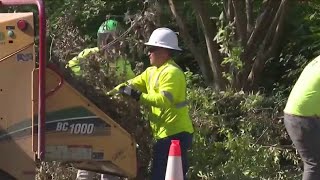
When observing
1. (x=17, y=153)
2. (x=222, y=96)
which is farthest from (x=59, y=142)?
(x=222, y=96)

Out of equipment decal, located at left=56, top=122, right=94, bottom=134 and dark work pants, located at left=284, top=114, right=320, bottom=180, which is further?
equipment decal, located at left=56, top=122, right=94, bottom=134

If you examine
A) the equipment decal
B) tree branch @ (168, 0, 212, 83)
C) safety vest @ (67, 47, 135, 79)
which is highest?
safety vest @ (67, 47, 135, 79)

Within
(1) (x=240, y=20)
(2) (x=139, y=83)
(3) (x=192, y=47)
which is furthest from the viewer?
(3) (x=192, y=47)

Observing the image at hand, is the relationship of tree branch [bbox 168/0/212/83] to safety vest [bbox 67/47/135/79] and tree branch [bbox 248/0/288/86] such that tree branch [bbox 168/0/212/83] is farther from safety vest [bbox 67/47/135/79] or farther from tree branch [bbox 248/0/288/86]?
safety vest [bbox 67/47/135/79]

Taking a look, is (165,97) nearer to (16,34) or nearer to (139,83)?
(139,83)

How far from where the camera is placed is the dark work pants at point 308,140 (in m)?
6.52

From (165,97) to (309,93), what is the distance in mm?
1294

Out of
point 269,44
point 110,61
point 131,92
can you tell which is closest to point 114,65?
point 110,61

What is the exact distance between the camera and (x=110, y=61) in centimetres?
830

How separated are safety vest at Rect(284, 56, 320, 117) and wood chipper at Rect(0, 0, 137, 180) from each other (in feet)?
5.24

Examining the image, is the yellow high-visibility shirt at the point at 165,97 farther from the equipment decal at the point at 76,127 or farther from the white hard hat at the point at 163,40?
the equipment decal at the point at 76,127

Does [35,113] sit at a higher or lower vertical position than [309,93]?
lower

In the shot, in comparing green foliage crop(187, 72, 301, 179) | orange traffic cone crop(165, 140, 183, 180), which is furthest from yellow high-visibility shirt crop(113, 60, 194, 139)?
green foliage crop(187, 72, 301, 179)

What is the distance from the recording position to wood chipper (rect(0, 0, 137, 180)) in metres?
6.40
